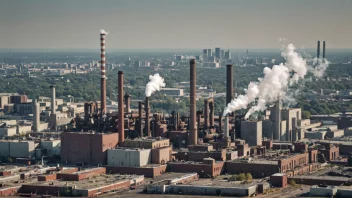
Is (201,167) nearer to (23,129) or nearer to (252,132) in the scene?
(252,132)

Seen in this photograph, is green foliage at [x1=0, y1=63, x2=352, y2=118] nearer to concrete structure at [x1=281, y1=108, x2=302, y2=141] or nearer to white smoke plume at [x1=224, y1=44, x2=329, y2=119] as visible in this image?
concrete structure at [x1=281, y1=108, x2=302, y2=141]

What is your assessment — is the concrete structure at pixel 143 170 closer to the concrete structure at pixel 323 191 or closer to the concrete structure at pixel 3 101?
the concrete structure at pixel 323 191

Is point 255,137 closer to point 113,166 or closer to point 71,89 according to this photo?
point 113,166

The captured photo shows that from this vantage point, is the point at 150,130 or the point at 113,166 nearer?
the point at 113,166

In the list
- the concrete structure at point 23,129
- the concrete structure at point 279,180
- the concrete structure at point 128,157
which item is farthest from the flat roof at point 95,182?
the concrete structure at point 23,129

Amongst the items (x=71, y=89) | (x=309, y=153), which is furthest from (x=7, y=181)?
(x=71, y=89)

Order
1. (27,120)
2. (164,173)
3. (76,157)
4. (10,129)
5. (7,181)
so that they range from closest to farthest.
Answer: (7,181), (164,173), (76,157), (10,129), (27,120)
